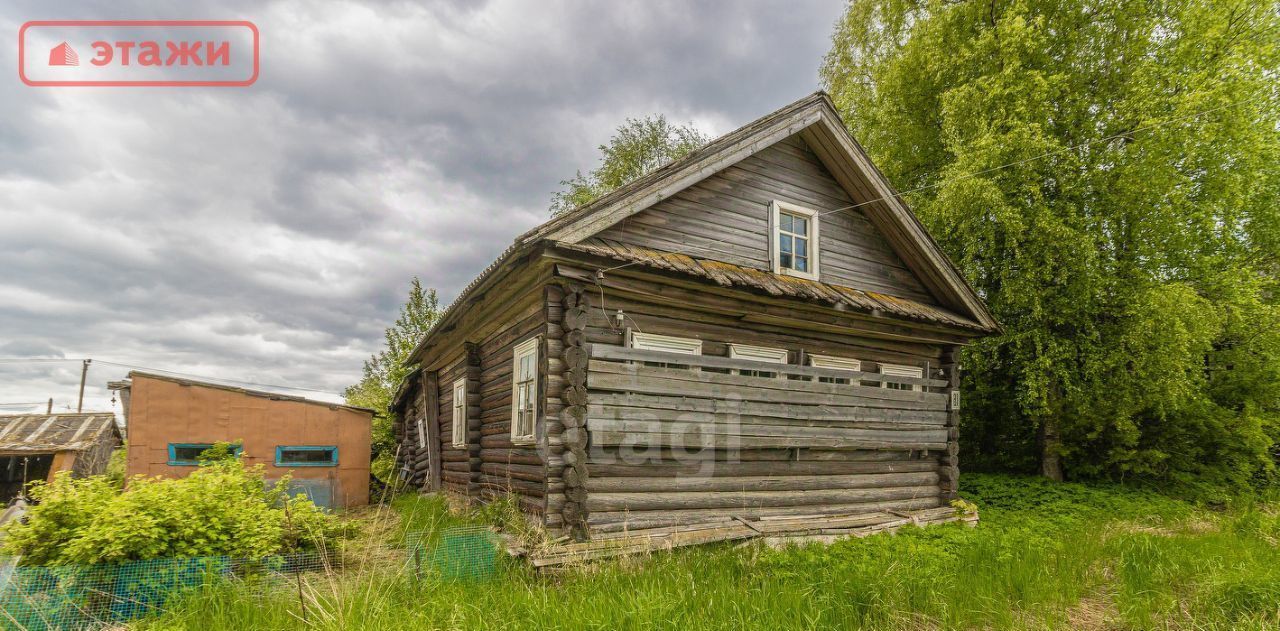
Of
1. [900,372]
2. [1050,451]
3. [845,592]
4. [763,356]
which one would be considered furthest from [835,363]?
[1050,451]

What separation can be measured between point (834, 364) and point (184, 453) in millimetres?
14011

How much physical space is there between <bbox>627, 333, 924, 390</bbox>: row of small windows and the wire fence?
12.7ft

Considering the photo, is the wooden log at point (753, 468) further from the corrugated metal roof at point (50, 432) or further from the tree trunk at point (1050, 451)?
the corrugated metal roof at point (50, 432)

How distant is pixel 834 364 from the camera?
10.5 m

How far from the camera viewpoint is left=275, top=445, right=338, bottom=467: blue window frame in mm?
14609

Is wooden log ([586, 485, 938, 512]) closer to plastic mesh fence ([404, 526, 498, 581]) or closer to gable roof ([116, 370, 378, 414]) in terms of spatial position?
plastic mesh fence ([404, 526, 498, 581])

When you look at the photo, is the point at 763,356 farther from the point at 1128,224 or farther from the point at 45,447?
the point at 45,447

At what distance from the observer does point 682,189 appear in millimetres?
9414

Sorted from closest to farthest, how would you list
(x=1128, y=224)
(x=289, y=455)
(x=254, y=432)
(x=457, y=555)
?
(x=457, y=555)
(x=1128, y=224)
(x=254, y=432)
(x=289, y=455)

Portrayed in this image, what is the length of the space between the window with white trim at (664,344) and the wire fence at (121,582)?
3642mm

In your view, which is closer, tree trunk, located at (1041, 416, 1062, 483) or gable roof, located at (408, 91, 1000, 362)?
gable roof, located at (408, 91, 1000, 362)

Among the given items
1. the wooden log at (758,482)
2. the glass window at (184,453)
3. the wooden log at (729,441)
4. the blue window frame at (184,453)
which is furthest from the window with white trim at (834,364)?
the glass window at (184,453)

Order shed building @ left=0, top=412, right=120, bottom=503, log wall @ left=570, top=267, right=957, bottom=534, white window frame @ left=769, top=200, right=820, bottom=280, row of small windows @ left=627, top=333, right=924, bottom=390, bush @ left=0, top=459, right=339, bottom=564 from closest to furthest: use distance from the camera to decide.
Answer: bush @ left=0, top=459, right=339, bottom=564, log wall @ left=570, top=267, right=957, bottom=534, row of small windows @ left=627, top=333, right=924, bottom=390, white window frame @ left=769, top=200, right=820, bottom=280, shed building @ left=0, top=412, right=120, bottom=503

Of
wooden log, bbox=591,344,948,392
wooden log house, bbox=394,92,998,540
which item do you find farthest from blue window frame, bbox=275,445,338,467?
wooden log, bbox=591,344,948,392
